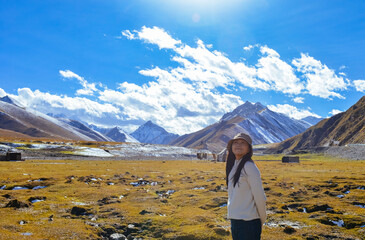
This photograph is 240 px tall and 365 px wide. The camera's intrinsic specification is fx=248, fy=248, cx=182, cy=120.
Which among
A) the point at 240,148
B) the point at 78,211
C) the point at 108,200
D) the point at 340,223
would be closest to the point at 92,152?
the point at 108,200

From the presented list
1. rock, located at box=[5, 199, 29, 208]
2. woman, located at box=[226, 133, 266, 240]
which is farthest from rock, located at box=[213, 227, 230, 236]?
rock, located at box=[5, 199, 29, 208]

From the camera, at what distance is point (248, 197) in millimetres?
7781

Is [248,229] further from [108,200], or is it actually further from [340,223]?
[108,200]

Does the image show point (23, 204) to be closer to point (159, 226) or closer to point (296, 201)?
point (159, 226)

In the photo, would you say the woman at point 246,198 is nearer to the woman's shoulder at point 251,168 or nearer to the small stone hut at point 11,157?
the woman's shoulder at point 251,168

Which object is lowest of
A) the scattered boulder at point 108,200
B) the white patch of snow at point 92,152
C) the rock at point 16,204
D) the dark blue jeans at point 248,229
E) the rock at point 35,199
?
the white patch of snow at point 92,152

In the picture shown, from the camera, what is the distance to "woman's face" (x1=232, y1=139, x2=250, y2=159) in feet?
26.3

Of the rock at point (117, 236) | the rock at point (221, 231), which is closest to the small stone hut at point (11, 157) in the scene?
the rock at point (117, 236)

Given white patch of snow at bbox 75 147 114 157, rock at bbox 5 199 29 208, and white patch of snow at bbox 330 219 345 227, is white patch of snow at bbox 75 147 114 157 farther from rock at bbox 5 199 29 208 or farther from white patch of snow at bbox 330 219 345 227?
white patch of snow at bbox 330 219 345 227

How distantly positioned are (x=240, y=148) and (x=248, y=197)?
1.54 m

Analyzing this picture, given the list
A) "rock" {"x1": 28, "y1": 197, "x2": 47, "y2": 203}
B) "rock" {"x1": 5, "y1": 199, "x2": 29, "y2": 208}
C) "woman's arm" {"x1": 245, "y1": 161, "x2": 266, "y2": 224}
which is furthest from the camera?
"rock" {"x1": 28, "y1": 197, "x2": 47, "y2": 203}

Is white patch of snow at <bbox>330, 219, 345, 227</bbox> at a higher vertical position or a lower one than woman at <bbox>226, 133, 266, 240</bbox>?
lower

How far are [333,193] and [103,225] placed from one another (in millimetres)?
22288

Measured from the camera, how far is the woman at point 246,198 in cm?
755
